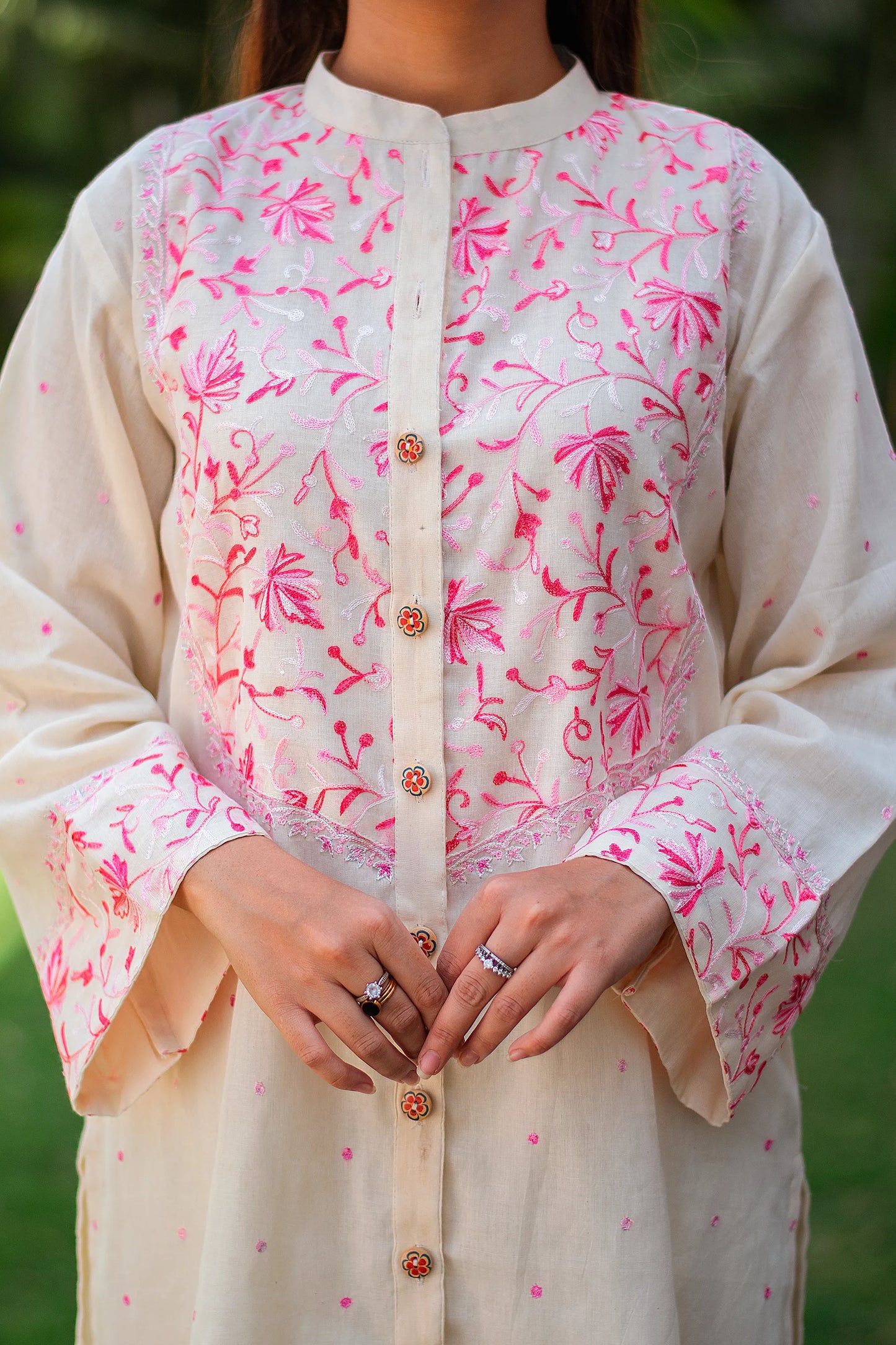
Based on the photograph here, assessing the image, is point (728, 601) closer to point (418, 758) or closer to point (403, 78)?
point (418, 758)

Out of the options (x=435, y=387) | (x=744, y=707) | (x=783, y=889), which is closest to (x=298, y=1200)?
(x=783, y=889)

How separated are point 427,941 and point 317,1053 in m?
0.15

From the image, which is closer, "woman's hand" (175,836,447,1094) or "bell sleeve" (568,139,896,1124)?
"woman's hand" (175,836,447,1094)

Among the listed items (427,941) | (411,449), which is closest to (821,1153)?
(427,941)

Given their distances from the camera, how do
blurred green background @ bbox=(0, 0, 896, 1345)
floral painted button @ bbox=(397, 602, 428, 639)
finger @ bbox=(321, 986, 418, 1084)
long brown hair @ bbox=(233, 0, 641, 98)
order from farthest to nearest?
blurred green background @ bbox=(0, 0, 896, 1345)
long brown hair @ bbox=(233, 0, 641, 98)
floral painted button @ bbox=(397, 602, 428, 639)
finger @ bbox=(321, 986, 418, 1084)

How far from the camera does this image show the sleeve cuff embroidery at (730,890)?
104 cm

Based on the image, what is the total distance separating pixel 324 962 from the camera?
0.98 meters

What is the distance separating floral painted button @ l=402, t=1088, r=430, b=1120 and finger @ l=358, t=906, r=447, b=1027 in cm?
12

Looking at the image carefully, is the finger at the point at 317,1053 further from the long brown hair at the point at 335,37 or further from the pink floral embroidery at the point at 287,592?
the long brown hair at the point at 335,37

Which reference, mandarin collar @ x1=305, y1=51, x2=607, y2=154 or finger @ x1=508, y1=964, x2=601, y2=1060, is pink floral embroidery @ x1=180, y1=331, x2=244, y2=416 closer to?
mandarin collar @ x1=305, y1=51, x2=607, y2=154

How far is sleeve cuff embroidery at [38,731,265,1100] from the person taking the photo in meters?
1.06

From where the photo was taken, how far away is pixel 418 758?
1.09 metres

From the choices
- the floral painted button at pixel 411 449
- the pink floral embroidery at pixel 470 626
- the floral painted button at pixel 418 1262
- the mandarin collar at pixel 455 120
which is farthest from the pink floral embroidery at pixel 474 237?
the floral painted button at pixel 418 1262

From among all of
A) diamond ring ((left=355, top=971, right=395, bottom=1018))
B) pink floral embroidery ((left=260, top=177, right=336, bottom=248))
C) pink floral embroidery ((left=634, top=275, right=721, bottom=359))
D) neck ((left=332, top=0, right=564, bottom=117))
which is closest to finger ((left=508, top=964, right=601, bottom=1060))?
diamond ring ((left=355, top=971, right=395, bottom=1018))
